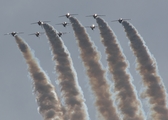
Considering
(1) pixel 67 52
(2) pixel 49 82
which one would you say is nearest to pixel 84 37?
(1) pixel 67 52

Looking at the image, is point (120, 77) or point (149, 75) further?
point (120, 77)

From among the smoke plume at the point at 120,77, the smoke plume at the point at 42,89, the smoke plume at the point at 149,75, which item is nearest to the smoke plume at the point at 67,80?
the smoke plume at the point at 42,89

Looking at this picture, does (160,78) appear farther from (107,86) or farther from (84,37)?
(84,37)

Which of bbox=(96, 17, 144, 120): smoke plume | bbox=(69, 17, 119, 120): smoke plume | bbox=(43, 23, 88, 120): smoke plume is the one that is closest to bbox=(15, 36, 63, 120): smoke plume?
bbox=(43, 23, 88, 120): smoke plume

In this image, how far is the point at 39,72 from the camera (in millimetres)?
117938

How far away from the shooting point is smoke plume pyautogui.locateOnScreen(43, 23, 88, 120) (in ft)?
373

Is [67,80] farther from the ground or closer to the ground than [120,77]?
farther from the ground

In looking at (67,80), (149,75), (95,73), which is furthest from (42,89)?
(149,75)

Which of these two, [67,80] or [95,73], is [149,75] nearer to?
[95,73]

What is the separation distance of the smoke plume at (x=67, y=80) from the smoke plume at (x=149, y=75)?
12.6 m

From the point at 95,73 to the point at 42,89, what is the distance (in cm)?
1104

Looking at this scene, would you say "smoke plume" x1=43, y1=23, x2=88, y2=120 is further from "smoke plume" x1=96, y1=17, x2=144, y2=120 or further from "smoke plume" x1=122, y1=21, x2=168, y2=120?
"smoke plume" x1=122, y1=21, x2=168, y2=120

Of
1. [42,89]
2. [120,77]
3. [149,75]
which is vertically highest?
[42,89]

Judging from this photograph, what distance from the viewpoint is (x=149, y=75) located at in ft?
380
